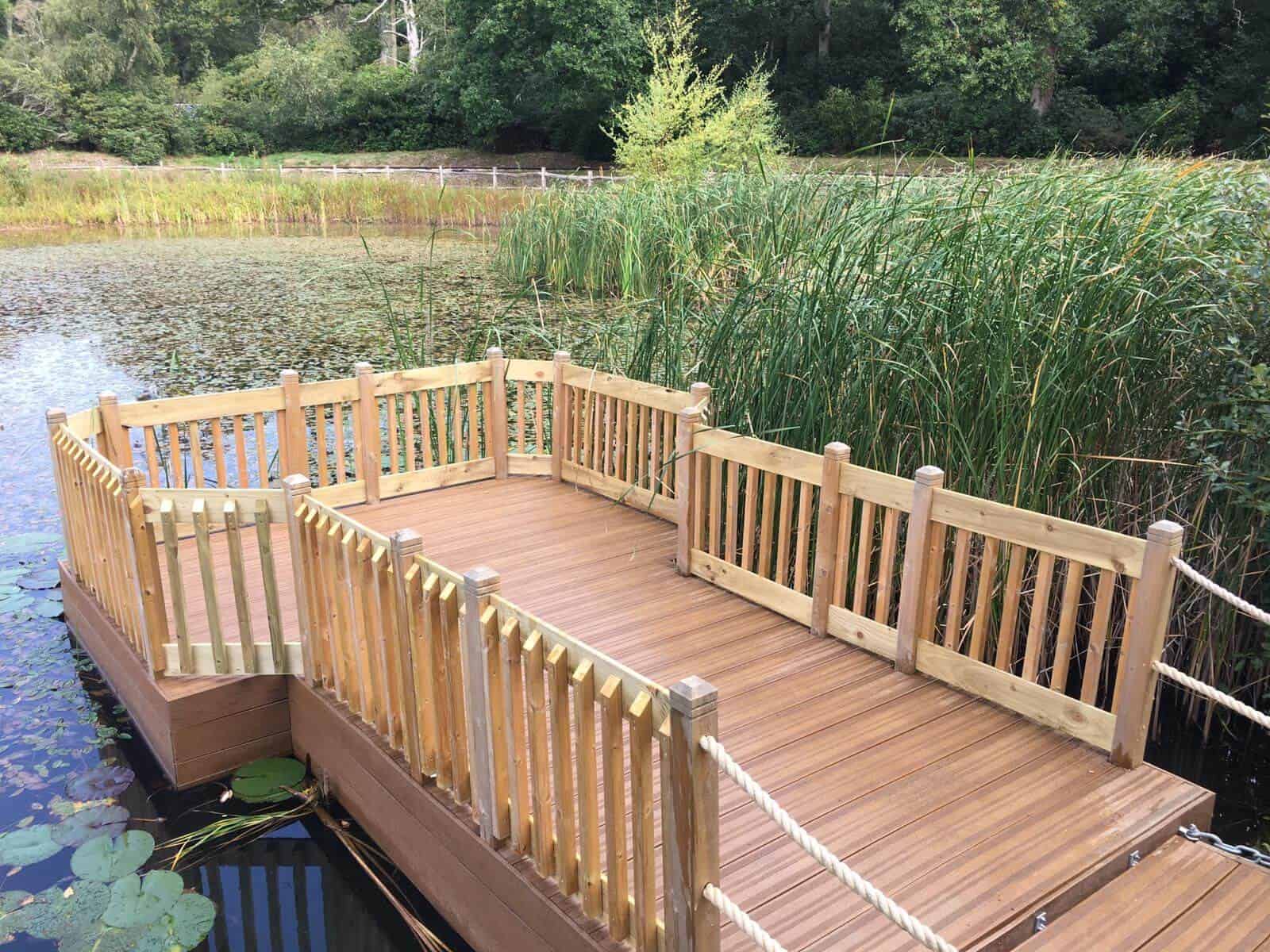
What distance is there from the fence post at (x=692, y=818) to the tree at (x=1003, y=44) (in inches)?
1138

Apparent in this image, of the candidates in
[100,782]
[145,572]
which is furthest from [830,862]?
[100,782]

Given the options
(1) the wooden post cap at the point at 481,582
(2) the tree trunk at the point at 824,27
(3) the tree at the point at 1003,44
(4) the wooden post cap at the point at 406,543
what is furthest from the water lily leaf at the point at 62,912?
(2) the tree trunk at the point at 824,27

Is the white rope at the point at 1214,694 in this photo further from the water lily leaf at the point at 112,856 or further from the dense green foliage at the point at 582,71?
the dense green foliage at the point at 582,71

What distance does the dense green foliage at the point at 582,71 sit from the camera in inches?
1044

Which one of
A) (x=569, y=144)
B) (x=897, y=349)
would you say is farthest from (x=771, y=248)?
(x=569, y=144)

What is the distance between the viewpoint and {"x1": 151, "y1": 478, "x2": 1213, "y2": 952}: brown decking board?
2.43m

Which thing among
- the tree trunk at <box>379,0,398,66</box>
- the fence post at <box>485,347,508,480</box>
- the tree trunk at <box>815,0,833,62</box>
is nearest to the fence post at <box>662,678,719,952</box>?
the fence post at <box>485,347,508,480</box>

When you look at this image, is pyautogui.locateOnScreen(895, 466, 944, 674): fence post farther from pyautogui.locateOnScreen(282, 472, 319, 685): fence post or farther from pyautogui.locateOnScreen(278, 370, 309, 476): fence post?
pyautogui.locateOnScreen(278, 370, 309, 476): fence post

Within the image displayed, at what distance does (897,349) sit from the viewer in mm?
3957

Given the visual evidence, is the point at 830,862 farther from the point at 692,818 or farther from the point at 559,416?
the point at 559,416

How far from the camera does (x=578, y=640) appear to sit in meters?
2.53

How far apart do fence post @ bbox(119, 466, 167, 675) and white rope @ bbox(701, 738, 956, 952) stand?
8.30 ft

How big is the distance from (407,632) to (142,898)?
1.29 metres

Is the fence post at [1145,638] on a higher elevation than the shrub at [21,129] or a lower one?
lower
